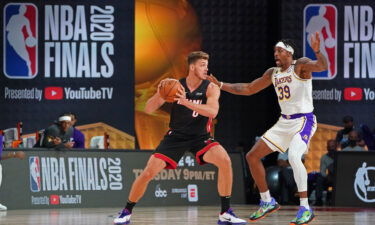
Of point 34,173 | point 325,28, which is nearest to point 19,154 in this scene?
point 34,173

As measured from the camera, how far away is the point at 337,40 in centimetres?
1802

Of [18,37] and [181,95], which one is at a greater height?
[18,37]

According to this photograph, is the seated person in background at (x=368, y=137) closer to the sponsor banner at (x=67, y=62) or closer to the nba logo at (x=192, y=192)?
the nba logo at (x=192, y=192)

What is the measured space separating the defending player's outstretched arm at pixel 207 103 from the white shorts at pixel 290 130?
955 mm

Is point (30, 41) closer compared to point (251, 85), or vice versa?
point (251, 85)

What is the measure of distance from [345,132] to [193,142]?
25.2 ft

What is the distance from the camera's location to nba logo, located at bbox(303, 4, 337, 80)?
59.0 ft

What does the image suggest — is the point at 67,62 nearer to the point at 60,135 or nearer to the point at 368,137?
the point at 60,135

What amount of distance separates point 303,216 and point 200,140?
1.45 m

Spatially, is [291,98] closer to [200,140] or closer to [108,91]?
[200,140]

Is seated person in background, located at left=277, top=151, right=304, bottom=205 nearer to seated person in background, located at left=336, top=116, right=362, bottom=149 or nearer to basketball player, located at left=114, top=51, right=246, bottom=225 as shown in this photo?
seated person in background, located at left=336, top=116, right=362, bottom=149

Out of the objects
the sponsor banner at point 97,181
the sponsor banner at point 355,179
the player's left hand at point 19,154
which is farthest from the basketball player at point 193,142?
the sponsor banner at point 355,179

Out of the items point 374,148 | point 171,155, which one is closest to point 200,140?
point 171,155

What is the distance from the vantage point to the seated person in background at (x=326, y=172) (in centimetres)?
1598
